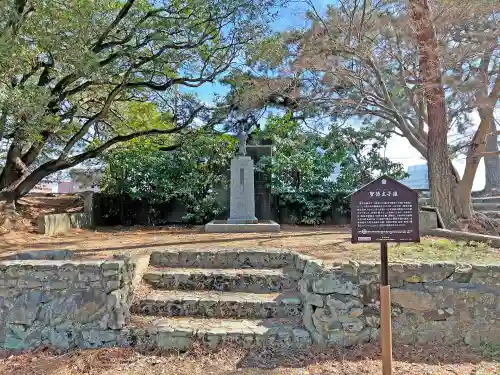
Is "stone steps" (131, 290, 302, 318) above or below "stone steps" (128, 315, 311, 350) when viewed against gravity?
above

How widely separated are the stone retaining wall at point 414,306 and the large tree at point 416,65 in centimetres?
477

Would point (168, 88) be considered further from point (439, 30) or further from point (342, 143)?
point (439, 30)

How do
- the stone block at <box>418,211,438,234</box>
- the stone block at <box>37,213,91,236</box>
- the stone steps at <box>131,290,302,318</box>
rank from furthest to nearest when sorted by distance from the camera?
the stone block at <box>37,213,91,236</box> → the stone block at <box>418,211,438,234</box> → the stone steps at <box>131,290,302,318</box>

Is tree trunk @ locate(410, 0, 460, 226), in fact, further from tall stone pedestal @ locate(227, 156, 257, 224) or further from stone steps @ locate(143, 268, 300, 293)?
stone steps @ locate(143, 268, 300, 293)

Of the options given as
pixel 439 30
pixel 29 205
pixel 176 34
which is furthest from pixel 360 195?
pixel 29 205

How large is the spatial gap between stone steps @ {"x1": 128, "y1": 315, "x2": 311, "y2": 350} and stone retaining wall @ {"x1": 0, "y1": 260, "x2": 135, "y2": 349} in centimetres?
34

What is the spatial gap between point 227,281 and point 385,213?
7.66 feet

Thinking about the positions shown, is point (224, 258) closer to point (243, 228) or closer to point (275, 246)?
point (275, 246)

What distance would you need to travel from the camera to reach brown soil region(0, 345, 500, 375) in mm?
3221


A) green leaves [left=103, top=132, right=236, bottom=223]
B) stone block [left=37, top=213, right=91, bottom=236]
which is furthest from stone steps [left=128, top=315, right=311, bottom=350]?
green leaves [left=103, top=132, right=236, bottom=223]

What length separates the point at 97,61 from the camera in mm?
7570

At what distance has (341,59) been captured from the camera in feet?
28.2

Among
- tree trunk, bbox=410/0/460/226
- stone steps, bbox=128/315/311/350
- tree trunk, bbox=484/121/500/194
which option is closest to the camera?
stone steps, bbox=128/315/311/350

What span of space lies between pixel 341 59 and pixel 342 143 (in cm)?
415
